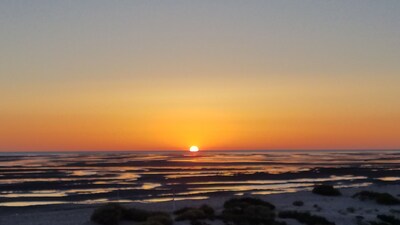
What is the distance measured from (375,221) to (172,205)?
12.1 m

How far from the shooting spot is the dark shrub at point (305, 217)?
24.8 m

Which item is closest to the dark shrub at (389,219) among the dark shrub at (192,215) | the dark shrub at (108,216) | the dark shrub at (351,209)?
the dark shrub at (351,209)

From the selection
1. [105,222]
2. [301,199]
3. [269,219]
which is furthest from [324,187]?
[105,222]

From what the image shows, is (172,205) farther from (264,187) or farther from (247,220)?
(264,187)

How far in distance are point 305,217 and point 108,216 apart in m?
9.34

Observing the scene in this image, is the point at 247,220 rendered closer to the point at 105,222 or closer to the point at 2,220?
the point at 105,222

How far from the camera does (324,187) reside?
122 ft

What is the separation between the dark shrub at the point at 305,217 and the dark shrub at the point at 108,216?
8.04 metres

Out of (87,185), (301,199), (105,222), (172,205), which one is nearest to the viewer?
(105,222)

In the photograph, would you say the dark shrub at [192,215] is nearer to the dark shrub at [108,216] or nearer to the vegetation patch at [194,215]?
the vegetation patch at [194,215]

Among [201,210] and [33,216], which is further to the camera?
[33,216]

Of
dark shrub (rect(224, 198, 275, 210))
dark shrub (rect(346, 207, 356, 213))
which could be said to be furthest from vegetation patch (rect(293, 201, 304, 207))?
dark shrub (rect(346, 207, 356, 213))

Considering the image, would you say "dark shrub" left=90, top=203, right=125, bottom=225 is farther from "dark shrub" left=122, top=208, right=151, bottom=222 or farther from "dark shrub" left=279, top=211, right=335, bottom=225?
"dark shrub" left=279, top=211, right=335, bottom=225

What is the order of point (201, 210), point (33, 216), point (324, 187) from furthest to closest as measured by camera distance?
point (324, 187)
point (33, 216)
point (201, 210)
